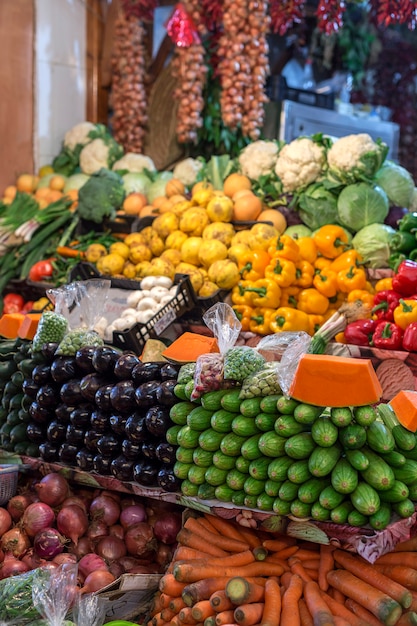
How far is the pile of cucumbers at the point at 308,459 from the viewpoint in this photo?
2369 millimetres

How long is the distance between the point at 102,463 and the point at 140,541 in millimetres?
346

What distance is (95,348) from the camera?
3197 millimetres

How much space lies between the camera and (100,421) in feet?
10.0

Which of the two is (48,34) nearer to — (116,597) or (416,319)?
(416,319)

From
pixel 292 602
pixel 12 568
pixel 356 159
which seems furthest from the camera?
pixel 356 159

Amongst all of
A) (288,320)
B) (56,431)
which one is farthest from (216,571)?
(288,320)

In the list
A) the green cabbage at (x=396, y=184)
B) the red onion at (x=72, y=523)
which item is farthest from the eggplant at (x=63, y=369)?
the green cabbage at (x=396, y=184)

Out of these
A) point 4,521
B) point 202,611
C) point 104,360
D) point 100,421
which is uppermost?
point 104,360

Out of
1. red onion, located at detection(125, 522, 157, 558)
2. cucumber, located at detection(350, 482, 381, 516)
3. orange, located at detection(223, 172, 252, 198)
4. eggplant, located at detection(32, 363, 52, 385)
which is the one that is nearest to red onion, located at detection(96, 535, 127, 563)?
red onion, located at detection(125, 522, 157, 558)

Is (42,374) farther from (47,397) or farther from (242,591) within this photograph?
(242,591)

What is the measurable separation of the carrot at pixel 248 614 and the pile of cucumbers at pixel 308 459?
1.01ft

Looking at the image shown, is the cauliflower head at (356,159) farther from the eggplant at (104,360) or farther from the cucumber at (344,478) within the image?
the cucumber at (344,478)

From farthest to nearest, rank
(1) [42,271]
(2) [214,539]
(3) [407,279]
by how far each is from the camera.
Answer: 1. (1) [42,271]
2. (3) [407,279]
3. (2) [214,539]

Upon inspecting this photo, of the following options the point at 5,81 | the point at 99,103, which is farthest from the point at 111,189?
the point at 99,103
